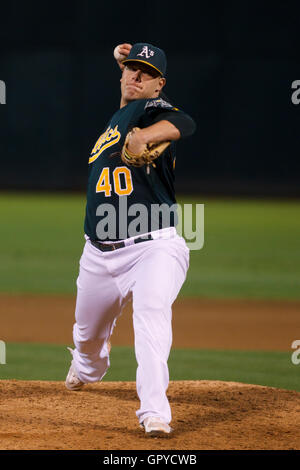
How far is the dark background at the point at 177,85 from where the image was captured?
1856 cm

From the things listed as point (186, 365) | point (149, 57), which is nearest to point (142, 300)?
point (149, 57)

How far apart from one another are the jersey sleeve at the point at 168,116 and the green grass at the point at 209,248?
482cm

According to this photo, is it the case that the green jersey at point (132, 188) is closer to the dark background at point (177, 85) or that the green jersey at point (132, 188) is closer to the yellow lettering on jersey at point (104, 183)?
the yellow lettering on jersey at point (104, 183)

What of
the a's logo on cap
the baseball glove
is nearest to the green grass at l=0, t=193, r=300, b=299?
the a's logo on cap

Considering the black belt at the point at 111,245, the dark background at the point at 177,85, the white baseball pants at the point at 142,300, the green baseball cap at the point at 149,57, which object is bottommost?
the white baseball pants at the point at 142,300

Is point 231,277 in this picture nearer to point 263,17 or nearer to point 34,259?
point 34,259

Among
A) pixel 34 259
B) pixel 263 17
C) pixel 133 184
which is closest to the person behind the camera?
pixel 133 184

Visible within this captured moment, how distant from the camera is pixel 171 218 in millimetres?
3719

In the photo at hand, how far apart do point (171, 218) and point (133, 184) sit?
0.82ft

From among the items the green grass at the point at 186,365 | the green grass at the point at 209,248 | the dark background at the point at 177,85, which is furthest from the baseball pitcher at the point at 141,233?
the dark background at the point at 177,85

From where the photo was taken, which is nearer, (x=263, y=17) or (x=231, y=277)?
(x=231, y=277)

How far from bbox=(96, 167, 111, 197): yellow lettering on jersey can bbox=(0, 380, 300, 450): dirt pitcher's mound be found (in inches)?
44.7

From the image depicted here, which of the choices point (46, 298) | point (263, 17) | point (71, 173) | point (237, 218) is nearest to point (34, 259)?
point (46, 298)

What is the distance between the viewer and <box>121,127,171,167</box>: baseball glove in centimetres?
331
